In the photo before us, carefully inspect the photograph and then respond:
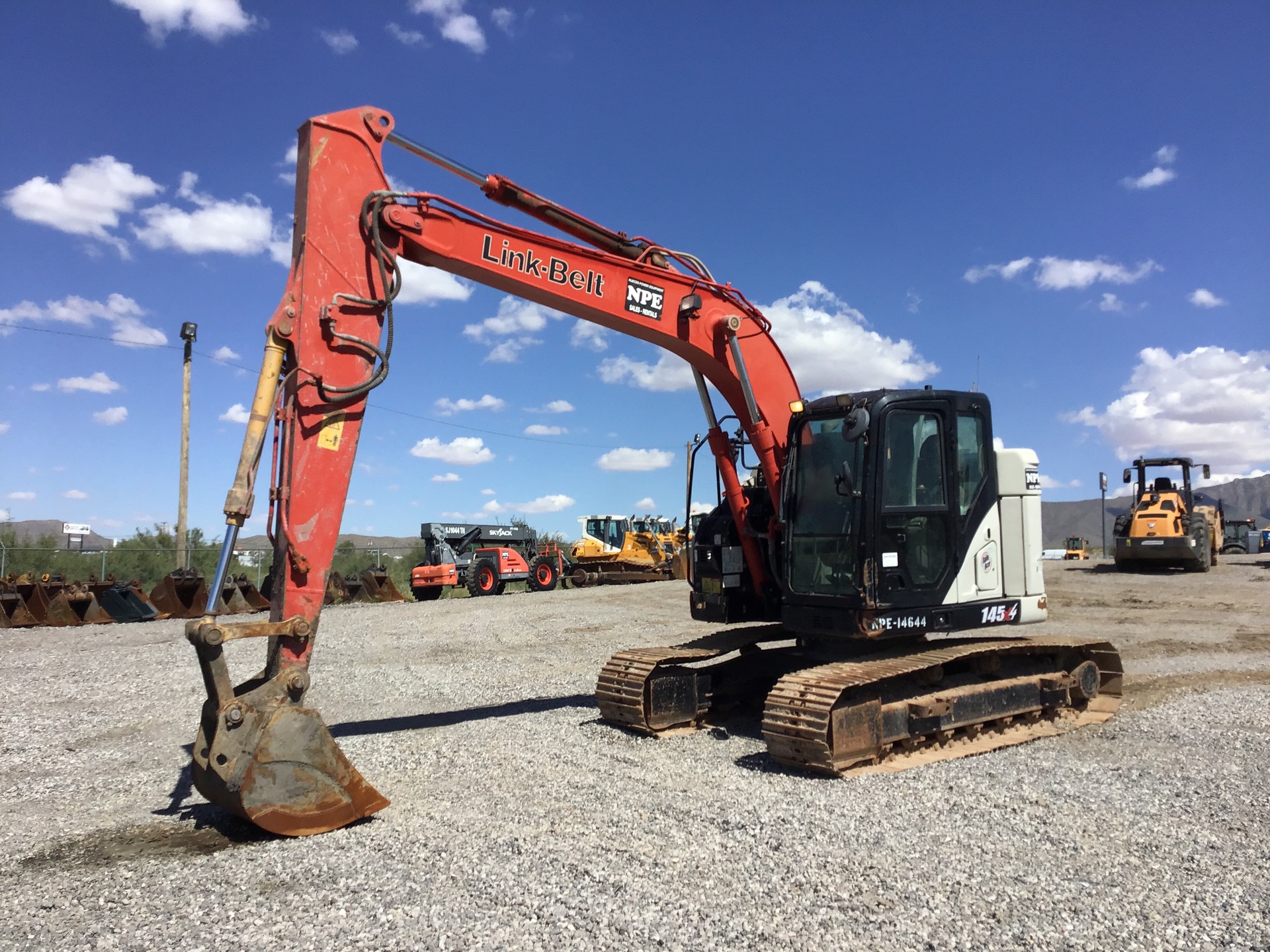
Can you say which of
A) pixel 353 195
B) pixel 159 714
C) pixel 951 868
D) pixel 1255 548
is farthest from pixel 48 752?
pixel 1255 548

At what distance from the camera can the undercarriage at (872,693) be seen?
6.03 metres

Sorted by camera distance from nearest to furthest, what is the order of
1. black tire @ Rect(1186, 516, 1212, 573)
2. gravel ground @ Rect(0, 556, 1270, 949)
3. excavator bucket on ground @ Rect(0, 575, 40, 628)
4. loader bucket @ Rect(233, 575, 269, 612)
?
gravel ground @ Rect(0, 556, 1270, 949)
excavator bucket on ground @ Rect(0, 575, 40, 628)
loader bucket @ Rect(233, 575, 269, 612)
black tire @ Rect(1186, 516, 1212, 573)

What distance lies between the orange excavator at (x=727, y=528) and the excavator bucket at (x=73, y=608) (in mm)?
15937

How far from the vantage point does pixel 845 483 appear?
21.2ft

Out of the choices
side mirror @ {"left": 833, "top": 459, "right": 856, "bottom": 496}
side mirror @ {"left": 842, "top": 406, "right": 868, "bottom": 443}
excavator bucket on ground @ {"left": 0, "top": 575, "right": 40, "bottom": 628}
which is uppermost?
side mirror @ {"left": 842, "top": 406, "right": 868, "bottom": 443}

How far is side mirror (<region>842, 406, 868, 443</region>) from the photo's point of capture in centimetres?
645

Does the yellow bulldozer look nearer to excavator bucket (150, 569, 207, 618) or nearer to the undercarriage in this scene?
excavator bucket (150, 569, 207, 618)

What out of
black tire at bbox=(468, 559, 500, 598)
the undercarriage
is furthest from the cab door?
black tire at bbox=(468, 559, 500, 598)

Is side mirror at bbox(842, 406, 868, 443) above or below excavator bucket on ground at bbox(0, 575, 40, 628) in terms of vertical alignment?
above

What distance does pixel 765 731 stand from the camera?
6098 mm

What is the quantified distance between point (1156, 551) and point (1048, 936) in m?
23.1

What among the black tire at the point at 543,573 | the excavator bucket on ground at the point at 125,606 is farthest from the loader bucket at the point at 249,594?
the black tire at the point at 543,573

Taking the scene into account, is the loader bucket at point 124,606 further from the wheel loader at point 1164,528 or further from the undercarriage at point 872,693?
the wheel loader at point 1164,528

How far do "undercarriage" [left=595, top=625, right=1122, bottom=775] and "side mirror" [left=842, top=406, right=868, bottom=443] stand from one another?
5.67 ft
